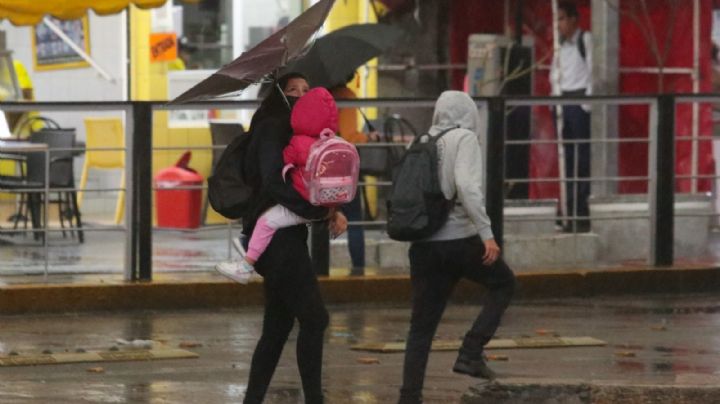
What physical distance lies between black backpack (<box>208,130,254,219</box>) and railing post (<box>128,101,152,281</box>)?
5171mm

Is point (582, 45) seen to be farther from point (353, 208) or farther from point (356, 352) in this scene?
point (356, 352)

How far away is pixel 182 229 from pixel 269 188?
10.1 meters

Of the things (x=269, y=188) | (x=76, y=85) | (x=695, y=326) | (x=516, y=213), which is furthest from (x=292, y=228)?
(x=76, y=85)

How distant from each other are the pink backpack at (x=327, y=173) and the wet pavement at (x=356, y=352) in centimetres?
166

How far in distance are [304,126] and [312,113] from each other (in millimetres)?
71

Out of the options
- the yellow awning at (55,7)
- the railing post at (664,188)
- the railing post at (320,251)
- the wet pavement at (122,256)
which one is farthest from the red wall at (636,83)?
the yellow awning at (55,7)

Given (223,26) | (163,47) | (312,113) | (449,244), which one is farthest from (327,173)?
(223,26)

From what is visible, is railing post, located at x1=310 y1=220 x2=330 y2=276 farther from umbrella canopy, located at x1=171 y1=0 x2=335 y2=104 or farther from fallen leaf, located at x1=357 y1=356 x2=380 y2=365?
umbrella canopy, located at x1=171 y1=0 x2=335 y2=104

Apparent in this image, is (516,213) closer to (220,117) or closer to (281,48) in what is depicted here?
(220,117)

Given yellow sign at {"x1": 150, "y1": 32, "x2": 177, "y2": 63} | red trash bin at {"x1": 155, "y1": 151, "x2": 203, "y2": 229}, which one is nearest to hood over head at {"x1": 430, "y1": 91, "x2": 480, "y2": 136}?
red trash bin at {"x1": 155, "y1": 151, "x2": 203, "y2": 229}

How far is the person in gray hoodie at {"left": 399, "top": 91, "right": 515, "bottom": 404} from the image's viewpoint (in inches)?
367

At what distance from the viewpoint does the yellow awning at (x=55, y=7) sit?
47.9ft

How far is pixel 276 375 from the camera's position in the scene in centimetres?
1034

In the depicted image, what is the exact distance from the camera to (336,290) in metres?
13.8
